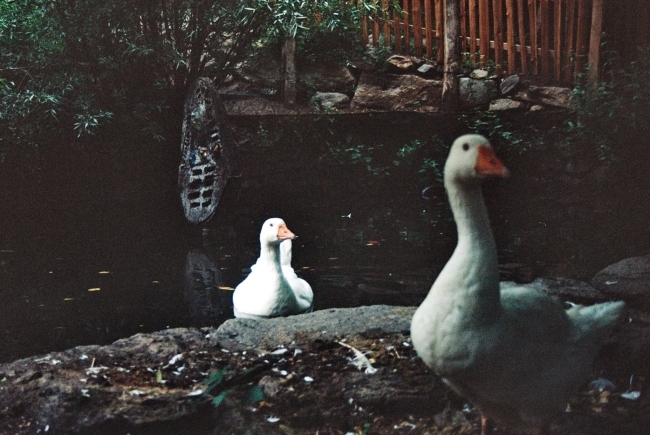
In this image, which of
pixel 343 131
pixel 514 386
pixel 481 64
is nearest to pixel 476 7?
pixel 481 64

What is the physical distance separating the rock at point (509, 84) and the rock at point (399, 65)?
1.58ft

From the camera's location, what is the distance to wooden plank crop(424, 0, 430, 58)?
3.59 m

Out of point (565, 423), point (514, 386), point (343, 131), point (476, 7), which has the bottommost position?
point (565, 423)

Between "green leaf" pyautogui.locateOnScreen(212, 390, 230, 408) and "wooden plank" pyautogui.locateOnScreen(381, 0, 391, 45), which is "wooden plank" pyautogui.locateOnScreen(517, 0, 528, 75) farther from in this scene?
"green leaf" pyautogui.locateOnScreen(212, 390, 230, 408)

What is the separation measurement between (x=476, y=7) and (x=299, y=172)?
111 cm

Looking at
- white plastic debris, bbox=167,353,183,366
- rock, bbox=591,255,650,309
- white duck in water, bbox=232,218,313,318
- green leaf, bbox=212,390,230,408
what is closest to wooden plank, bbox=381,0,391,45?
white duck in water, bbox=232,218,313,318

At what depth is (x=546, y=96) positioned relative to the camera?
3.58m

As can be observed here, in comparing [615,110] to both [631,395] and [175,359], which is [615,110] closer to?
[631,395]

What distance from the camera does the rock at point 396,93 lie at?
3.71m

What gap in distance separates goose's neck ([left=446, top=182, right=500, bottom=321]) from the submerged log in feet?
7.58

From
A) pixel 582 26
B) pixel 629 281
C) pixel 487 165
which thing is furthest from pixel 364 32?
pixel 487 165

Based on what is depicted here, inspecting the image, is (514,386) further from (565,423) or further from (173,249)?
(173,249)

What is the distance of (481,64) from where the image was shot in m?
Result: 3.67

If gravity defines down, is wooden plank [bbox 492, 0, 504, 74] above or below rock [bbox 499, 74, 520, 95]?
above
